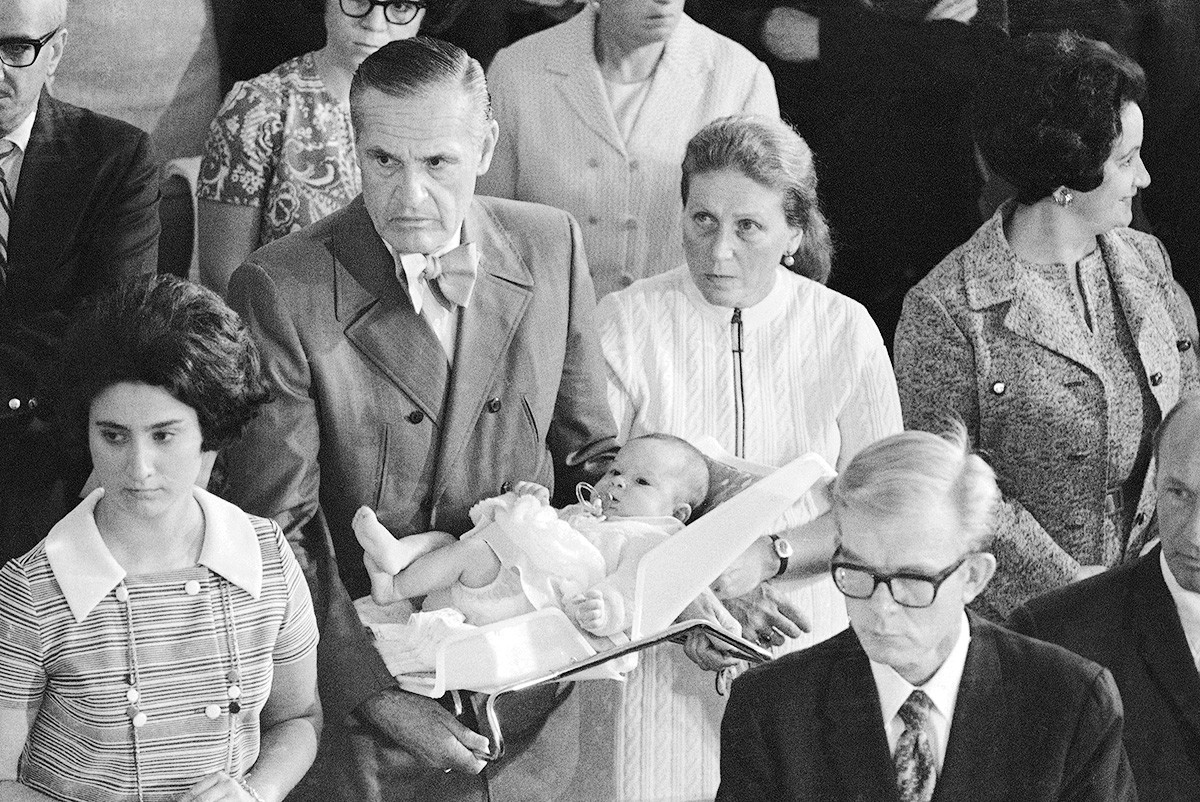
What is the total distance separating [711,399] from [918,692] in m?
0.83

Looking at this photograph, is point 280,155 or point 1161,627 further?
point 280,155

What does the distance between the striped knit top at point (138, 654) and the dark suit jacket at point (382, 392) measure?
0.79ft

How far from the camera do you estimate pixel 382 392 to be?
2967 millimetres

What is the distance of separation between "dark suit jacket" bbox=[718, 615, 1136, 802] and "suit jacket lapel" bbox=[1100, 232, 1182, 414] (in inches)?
43.2

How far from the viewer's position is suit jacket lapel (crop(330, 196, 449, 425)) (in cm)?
295

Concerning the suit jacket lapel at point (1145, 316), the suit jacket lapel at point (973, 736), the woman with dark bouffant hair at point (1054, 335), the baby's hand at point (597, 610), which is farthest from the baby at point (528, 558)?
the suit jacket lapel at point (1145, 316)

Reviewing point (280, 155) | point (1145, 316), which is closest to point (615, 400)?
point (280, 155)

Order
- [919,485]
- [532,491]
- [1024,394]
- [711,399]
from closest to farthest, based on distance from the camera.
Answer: [919,485]
[532,491]
[711,399]
[1024,394]

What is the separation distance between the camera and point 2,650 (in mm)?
2518

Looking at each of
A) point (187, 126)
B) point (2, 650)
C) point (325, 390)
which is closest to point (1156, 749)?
point (325, 390)

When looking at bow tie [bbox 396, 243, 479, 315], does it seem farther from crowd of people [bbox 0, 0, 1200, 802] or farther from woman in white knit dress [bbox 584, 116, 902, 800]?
woman in white knit dress [bbox 584, 116, 902, 800]

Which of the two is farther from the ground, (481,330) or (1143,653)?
(481,330)

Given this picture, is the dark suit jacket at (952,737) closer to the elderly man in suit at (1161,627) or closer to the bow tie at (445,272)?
the elderly man in suit at (1161,627)

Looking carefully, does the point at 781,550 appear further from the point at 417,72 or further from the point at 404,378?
the point at 417,72
